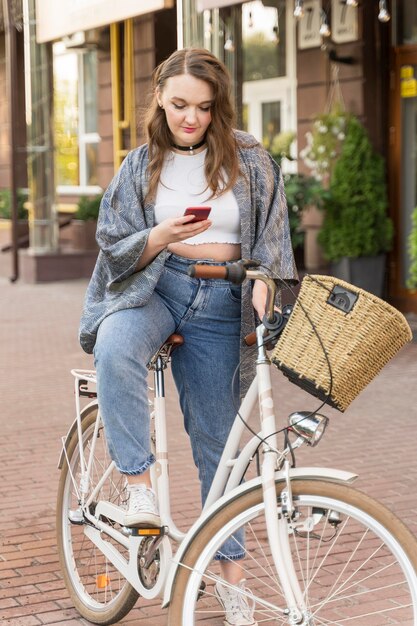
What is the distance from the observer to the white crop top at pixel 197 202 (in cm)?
337

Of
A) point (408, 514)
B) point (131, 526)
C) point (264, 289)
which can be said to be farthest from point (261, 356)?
point (408, 514)

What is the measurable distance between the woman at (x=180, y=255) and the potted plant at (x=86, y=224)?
40.7 ft

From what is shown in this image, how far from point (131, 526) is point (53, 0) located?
37.0 feet

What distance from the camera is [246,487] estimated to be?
2.88 m

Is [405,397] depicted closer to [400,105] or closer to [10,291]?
[400,105]

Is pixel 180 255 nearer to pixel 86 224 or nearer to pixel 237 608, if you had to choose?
pixel 237 608

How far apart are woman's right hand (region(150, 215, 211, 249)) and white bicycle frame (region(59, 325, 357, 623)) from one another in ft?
1.04

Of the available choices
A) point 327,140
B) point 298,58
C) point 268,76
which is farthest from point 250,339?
point 268,76

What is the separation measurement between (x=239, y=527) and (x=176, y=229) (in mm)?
814

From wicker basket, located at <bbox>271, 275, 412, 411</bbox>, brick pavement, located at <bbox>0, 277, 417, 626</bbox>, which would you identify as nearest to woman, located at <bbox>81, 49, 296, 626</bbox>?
wicker basket, located at <bbox>271, 275, 412, 411</bbox>

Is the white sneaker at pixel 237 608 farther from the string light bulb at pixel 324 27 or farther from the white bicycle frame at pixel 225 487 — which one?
the string light bulb at pixel 324 27

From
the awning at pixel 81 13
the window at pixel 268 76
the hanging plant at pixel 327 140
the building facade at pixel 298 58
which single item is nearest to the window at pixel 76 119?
the building facade at pixel 298 58

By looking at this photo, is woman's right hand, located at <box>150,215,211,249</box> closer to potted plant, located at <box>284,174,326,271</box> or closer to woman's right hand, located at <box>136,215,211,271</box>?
woman's right hand, located at <box>136,215,211,271</box>

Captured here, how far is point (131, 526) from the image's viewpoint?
128 inches
